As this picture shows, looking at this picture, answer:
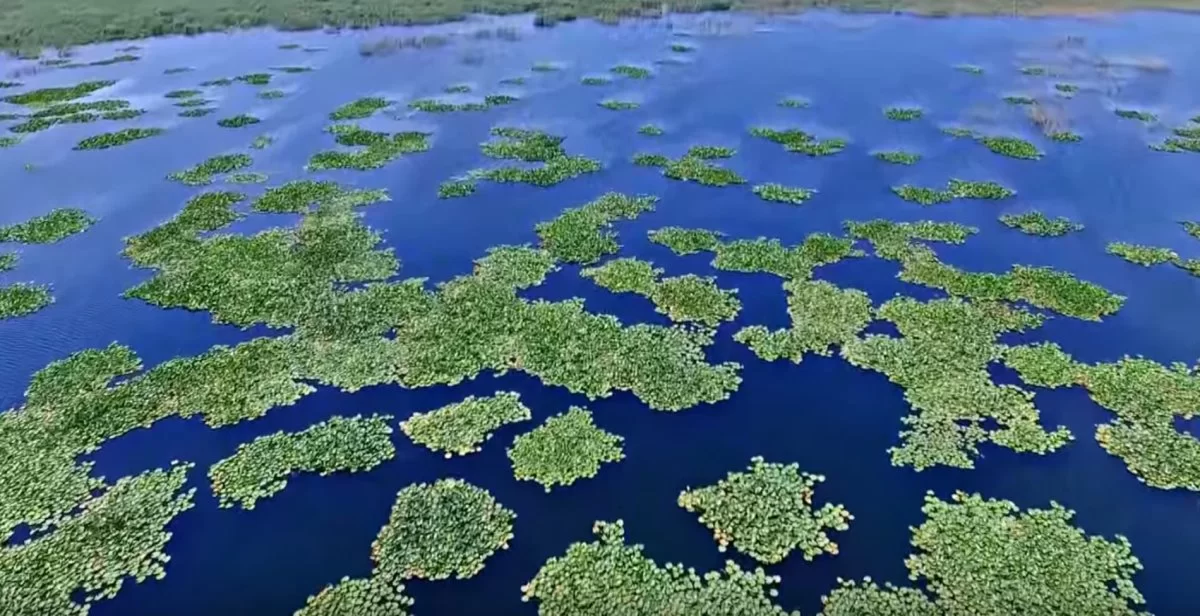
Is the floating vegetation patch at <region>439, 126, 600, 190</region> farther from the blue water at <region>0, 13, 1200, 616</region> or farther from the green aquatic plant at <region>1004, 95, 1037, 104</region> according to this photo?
the green aquatic plant at <region>1004, 95, 1037, 104</region>

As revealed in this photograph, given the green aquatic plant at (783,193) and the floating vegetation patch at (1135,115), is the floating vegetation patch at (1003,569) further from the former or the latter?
the floating vegetation patch at (1135,115)

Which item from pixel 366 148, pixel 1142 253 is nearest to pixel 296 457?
pixel 366 148

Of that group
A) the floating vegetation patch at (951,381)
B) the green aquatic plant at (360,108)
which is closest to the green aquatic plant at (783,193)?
the floating vegetation patch at (951,381)

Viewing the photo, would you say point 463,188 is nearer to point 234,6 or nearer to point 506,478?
point 506,478

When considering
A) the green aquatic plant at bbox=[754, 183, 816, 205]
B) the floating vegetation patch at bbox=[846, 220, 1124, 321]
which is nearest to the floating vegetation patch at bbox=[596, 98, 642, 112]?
the green aquatic plant at bbox=[754, 183, 816, 205]

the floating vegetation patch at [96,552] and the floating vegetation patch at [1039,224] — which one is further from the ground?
the floating vegetation patch at [1039,224]

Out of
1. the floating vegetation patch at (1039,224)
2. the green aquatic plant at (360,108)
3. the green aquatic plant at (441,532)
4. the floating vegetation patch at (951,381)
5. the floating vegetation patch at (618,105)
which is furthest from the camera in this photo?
the floating vegetation patch at (618,105)

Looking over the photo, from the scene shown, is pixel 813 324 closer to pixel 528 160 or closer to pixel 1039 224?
pixel 1039 224
